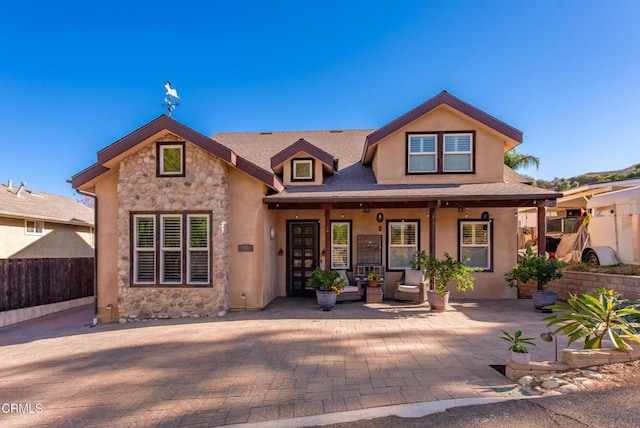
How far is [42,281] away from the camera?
11711mm

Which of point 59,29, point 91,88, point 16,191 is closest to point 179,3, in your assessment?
point 59,29

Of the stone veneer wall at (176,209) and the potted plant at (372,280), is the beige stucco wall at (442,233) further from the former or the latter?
the stone veneer wall at (176,209)

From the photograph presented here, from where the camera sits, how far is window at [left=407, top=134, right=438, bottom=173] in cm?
1129

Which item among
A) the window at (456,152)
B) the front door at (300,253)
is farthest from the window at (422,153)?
the front door at (300,253)

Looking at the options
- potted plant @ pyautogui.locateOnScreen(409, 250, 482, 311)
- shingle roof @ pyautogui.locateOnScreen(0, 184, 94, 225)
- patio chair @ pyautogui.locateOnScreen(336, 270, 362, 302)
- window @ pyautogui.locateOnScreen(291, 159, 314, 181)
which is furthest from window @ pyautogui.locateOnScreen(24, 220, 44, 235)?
potted plant @ pyautogui.locateOnScreen(409, 250, 482, 311)

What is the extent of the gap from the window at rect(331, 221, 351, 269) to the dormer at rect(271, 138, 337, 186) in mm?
1874

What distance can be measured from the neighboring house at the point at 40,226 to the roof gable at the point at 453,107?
13576 millimetres

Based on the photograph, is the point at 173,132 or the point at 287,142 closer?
the point at 173,132

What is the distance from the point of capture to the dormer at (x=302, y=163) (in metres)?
11.2

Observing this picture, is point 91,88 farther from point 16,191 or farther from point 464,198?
point 464,198

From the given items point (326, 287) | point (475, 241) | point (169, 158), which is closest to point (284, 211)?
point (326, 287)

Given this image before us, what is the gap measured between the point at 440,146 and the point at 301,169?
487 centimetres

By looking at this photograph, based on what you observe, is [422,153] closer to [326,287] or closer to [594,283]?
[326,287]

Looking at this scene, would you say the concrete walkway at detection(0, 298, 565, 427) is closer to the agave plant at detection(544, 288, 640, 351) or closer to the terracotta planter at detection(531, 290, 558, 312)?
the terracotta planter at detection(531, 290, 558, 312)
